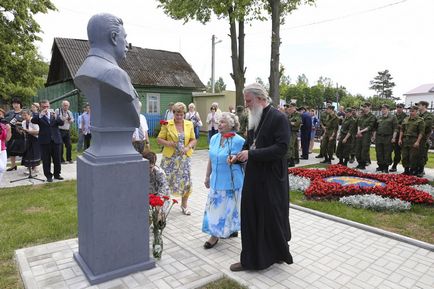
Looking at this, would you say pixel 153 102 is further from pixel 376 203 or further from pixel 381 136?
pixel 376 203

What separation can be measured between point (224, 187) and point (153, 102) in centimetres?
2042

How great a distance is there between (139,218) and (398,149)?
966cm

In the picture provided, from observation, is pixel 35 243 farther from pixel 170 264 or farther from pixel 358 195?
Result: pixel 358 195

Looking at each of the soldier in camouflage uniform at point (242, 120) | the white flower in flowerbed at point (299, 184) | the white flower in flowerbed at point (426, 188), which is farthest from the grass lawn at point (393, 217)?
the soldier in camouflage uniform at point (242, 120)

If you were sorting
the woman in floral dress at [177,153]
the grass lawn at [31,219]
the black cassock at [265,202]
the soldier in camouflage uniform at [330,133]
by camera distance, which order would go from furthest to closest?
the soldier in camouflage uniform at [330,133], the woman in floral dress at [177,153], the grass lawn at [31,219], the black cassock at [265,202]

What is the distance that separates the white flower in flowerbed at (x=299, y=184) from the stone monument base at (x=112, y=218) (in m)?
4.70

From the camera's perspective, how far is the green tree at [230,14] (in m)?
14.8

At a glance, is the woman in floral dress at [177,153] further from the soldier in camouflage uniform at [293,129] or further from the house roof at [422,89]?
the house roof at [422,89]

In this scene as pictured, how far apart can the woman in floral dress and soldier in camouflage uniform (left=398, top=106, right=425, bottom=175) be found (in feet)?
22.6

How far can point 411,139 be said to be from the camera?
9.40m

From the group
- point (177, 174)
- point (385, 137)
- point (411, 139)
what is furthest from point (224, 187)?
point (385, 137)

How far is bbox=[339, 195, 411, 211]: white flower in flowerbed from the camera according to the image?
6.16m

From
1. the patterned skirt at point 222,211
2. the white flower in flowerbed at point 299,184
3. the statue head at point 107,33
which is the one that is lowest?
the white flower in flowerbed at point 299,184

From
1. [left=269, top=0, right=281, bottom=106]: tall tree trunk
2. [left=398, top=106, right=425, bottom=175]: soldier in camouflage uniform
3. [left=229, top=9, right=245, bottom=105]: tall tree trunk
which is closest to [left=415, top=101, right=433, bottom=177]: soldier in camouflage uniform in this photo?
[left=398, top=106, right=425, bottom=175]: soldier in camouflage uniform
